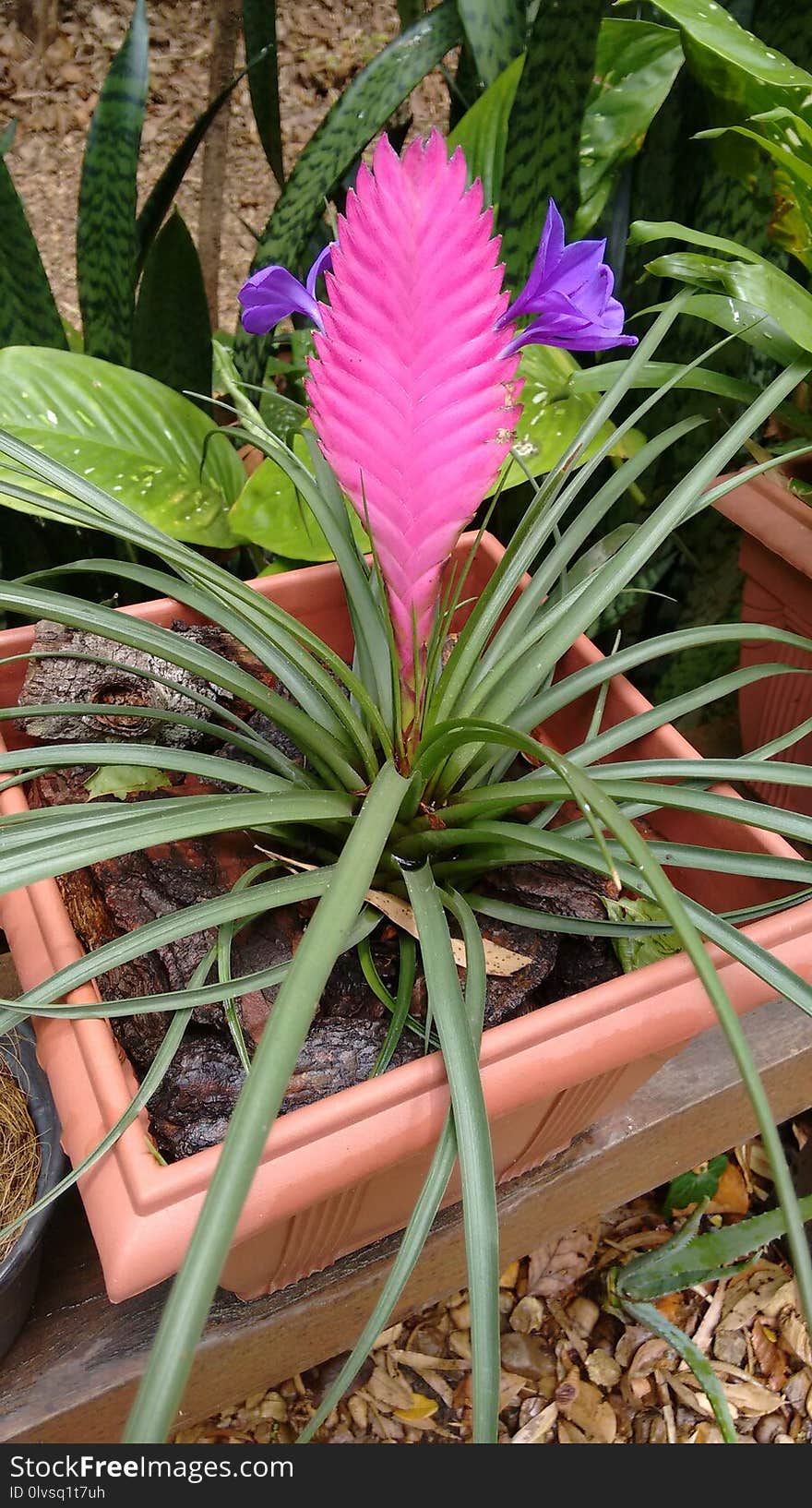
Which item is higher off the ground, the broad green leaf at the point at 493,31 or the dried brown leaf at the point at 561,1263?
the broad green leaf at the point at 493,31

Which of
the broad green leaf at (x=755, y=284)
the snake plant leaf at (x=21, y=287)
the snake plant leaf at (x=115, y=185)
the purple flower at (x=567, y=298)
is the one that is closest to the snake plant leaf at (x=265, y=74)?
the snake plant leaf at (x=115, y=185)

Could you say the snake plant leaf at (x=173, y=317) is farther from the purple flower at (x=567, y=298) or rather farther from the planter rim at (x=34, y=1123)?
the planter rim at (x=34, y=1123)

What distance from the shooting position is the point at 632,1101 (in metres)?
0.74

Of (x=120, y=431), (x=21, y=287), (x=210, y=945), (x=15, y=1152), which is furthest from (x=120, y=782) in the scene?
(x=21, y=287)

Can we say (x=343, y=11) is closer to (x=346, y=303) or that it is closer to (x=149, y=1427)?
(x=346, y=303)

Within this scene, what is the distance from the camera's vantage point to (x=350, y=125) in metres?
0.81

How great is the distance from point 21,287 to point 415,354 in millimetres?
576

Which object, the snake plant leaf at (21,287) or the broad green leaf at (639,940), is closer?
the broad green leaf at (639,940)

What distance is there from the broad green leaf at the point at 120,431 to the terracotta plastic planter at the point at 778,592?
405 millimetres

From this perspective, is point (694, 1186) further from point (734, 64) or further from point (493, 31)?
point (493, 31)

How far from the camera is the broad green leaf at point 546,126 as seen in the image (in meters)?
0.69

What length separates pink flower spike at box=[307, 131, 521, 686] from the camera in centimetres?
40

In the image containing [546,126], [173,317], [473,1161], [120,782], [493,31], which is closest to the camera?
[473,1161]

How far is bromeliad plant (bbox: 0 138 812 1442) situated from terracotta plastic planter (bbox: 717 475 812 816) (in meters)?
0.19
